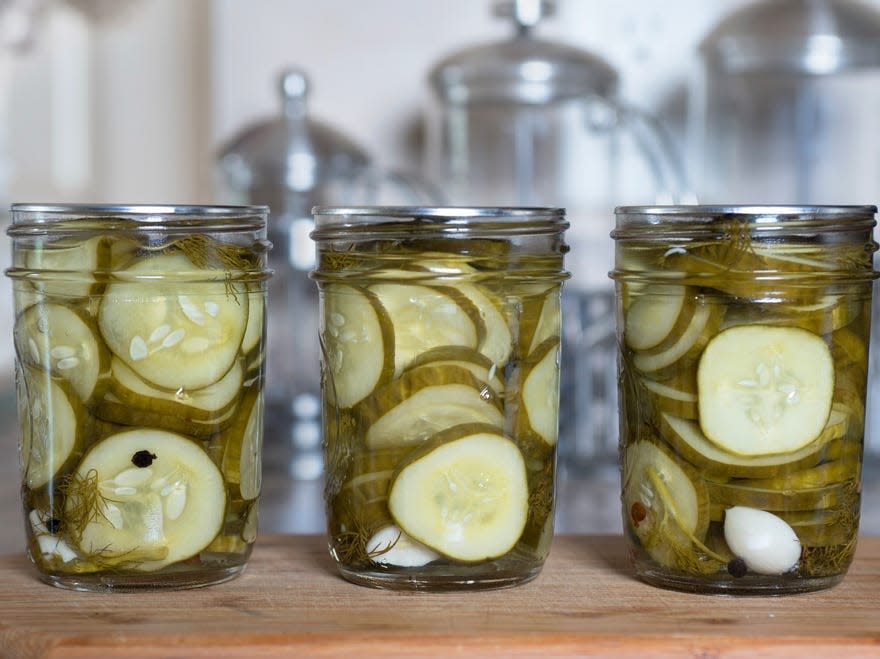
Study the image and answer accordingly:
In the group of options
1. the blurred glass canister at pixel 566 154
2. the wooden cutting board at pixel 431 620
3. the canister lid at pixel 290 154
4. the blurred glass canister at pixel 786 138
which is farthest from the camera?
the blurred glass canister at pixel 786 138

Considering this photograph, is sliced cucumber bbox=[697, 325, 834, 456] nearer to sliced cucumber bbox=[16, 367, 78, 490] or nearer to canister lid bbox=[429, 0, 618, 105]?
sliced cucumber bbox=[16, 367, 78, 490]

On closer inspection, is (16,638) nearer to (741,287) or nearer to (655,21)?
(741,287)

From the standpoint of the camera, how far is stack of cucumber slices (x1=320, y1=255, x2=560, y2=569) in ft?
1.69

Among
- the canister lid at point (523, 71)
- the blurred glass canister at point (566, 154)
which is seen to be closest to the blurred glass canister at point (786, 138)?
the blurred glass canister at point (566, 154)

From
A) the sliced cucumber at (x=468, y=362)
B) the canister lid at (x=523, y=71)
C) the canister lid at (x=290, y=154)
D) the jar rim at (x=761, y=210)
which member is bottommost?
the sliced cucumber at (x=468, y=362)

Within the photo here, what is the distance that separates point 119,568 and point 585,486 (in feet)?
3.49

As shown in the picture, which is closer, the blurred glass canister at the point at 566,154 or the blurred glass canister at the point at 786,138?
the blurred glass canister at the point at 566,154

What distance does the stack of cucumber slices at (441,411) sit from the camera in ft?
1.69

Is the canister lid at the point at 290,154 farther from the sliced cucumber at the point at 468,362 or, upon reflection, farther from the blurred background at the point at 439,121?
the sliced cucumber at the point at 468,362

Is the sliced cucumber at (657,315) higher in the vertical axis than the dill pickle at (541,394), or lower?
higher

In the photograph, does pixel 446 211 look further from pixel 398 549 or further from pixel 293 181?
pixel 293 181

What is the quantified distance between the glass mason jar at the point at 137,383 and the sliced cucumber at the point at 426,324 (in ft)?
0.24

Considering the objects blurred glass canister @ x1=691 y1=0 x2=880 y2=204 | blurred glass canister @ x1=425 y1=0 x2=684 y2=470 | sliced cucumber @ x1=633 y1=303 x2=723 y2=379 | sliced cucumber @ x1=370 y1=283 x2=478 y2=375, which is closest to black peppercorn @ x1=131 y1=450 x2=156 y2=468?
sliced cucumber @ x1=370 y1=283 x2=478 y2=375

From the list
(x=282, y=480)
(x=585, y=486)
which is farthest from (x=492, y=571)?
(x=282, y=480)
